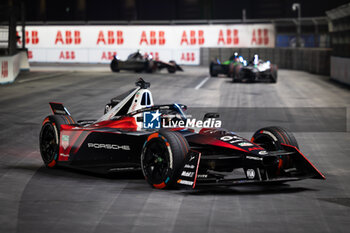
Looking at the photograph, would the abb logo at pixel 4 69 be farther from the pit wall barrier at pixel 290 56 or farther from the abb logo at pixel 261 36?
the abb logo at pixel 261 36

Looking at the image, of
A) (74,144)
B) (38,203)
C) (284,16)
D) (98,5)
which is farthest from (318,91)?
(98,5)

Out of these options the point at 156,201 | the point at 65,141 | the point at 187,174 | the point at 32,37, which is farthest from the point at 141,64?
the point at 156,201

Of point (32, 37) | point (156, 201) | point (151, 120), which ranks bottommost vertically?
point (156, 201)

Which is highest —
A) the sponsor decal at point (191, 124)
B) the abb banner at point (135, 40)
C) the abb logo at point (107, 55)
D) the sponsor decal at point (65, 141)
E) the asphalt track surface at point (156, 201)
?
the abb banner at point (135, 40)

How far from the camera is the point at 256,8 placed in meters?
63.7

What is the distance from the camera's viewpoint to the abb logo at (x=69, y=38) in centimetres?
5709

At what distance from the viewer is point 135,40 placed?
55.9 m

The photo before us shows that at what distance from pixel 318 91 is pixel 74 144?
67.6ft

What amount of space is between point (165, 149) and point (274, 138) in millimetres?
1701

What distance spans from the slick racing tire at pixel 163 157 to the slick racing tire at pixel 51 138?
2.18 m

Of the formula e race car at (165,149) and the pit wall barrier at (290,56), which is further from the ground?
the pit wall barrier at (290,56)

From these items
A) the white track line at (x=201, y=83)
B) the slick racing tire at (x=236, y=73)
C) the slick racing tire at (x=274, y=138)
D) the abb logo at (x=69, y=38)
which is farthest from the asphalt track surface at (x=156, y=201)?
the abb logo at (x=69, y=38)

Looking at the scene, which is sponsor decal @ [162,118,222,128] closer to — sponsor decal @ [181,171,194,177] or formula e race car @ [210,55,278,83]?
sponsor decal @ [181,171,194,177]

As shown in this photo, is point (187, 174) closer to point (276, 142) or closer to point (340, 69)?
point (276, 142)
